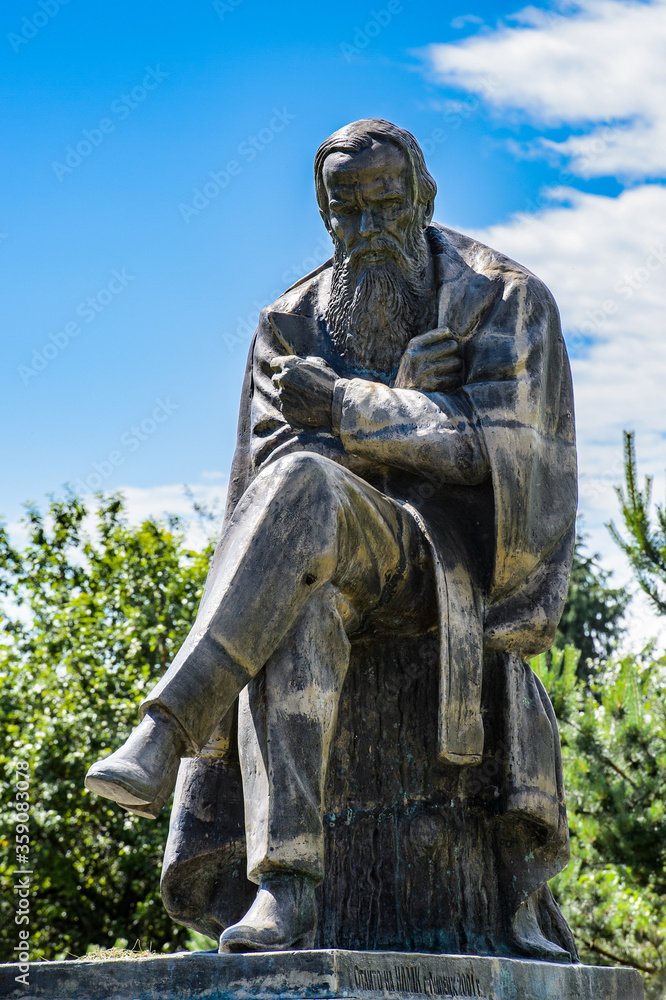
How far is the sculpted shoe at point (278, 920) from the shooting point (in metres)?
2.91

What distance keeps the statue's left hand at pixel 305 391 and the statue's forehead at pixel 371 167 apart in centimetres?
68

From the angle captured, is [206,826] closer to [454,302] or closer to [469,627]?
[469,627]

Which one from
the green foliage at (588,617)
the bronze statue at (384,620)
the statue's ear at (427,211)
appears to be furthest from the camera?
the green foliage at (588,617)

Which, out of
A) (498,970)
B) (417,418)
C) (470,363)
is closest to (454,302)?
(470,363)

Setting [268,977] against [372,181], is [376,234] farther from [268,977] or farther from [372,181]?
[268,977]

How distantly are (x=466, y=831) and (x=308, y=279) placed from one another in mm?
2149

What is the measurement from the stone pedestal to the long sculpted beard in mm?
2107

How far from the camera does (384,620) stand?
3.89m

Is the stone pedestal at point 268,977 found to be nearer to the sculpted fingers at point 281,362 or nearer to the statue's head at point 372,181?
the sculpted fingers at point 281,362

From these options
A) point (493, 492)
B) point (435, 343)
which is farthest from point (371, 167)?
point (493, 492)

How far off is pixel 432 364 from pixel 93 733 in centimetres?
972

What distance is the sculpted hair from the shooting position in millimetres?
4270

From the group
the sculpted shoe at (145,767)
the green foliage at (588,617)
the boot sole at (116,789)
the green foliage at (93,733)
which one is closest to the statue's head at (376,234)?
the sculpted shoe at (145,767)

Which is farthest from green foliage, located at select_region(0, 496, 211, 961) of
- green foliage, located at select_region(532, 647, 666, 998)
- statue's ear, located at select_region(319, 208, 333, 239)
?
statue's ear, located at select_region(319, 208, 333, 239)
